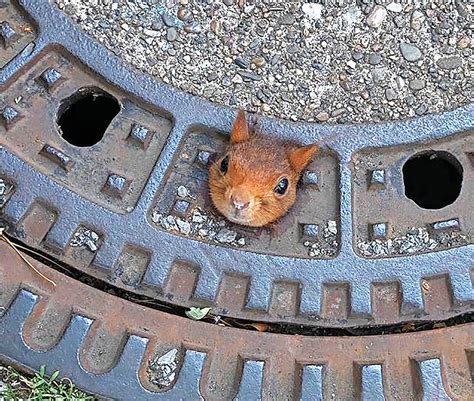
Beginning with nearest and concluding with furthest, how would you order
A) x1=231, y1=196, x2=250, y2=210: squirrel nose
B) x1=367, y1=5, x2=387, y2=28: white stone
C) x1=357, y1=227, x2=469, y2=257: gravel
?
x1=231, y1=196, x2=250, y2=210: squirrel nose, x1=357, y1=227, x2=469, y2=257: gravel, x1=367, y1=5, x2=387, y2=28: white stone

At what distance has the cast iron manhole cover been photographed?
5.80ft

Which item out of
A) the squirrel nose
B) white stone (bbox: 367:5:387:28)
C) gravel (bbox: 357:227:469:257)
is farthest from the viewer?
white stone (bbox: 367:5:387:28)

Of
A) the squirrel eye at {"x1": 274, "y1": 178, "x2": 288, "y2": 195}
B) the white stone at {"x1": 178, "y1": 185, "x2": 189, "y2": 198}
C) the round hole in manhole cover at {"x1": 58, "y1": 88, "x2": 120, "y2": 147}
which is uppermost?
the round hole in manhole cover at {"x1": 58, "y1": 88, "x2": 120, "y2": 147}

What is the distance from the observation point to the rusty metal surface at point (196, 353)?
1750 mm

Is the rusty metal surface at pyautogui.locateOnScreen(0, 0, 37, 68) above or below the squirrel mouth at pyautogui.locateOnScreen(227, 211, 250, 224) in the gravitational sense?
above

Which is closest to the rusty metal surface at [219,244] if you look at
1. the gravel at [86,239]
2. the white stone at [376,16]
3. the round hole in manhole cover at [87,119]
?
the gravel at [86,239]

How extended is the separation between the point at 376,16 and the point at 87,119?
0.73 m

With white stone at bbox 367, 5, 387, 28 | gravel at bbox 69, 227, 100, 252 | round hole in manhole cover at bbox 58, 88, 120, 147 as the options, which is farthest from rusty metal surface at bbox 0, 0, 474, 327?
white stone at bbox 367, 5, 387, 28

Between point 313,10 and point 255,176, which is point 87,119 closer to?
point 255,176

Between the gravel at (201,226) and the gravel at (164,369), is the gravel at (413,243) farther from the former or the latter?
the gravel at (164,369)

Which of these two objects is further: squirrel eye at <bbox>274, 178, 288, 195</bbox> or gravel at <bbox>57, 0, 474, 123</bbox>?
gravel at <bbox>57, 0, 474, 123</bbox>

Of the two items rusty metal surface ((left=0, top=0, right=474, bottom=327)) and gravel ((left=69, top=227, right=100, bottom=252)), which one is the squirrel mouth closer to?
rusty metal surface ((left=0, top=0, right=474, bottom=327))

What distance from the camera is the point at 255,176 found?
70.6 inches

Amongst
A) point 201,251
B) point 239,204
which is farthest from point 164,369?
point 239,204
